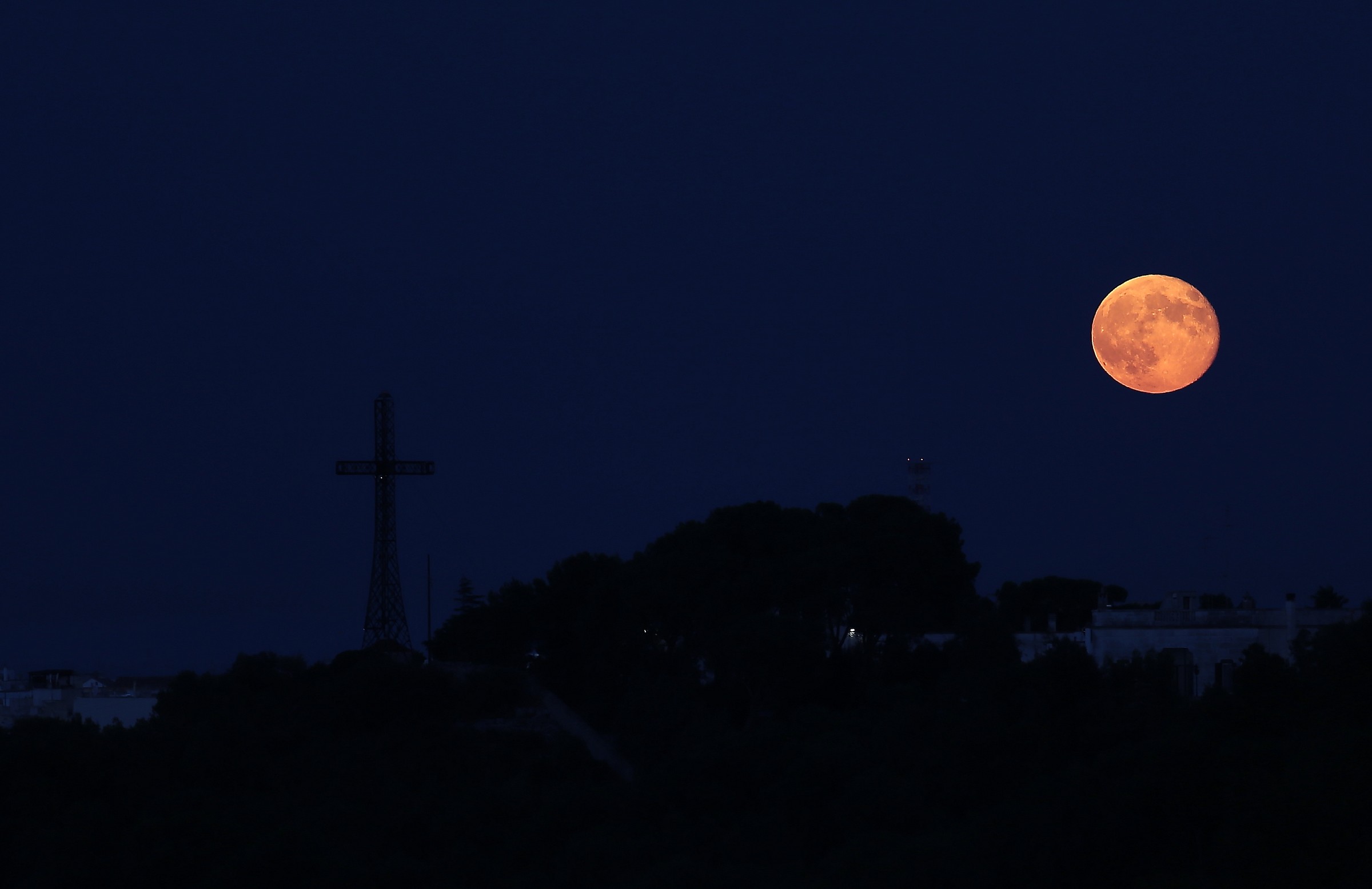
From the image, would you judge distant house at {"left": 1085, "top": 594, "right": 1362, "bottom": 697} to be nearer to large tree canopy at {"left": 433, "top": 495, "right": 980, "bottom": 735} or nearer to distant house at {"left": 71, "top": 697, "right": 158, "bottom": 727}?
large tree canopy at {"left": 433, "top": 495, "right": 980, "bottom": 735}

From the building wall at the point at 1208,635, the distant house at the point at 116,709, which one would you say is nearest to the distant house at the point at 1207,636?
the building wall at the point at 1208,635

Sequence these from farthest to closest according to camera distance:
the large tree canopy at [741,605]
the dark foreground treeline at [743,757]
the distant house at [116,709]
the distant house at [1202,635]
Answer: the distant house at [116,709] < the large tree canopy at [741,605] < the distant house at [1202,635] < the dark foreground treeline at [743,757]

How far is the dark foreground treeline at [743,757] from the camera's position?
27.5m

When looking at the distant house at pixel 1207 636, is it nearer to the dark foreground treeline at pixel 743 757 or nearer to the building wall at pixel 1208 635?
the building wall at pixel 1208 635

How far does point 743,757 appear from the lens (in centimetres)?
3641

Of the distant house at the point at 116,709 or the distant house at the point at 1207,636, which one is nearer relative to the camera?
the distant house at the point at 1207,636

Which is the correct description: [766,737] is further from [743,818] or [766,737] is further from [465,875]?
[465,875]

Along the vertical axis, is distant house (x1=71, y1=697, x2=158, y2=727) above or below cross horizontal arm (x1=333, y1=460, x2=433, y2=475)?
below

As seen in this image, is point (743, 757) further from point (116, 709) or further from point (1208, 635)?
point (116, 709)

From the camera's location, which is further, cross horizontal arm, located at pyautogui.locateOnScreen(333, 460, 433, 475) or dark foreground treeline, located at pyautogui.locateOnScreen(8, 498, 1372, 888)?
cross horizontal arm, located at pyautogui.locateOnScreen(333, 460, 433, 475)

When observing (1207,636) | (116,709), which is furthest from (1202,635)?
(116,709)

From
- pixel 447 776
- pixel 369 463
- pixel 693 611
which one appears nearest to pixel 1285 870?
pixel 447 776

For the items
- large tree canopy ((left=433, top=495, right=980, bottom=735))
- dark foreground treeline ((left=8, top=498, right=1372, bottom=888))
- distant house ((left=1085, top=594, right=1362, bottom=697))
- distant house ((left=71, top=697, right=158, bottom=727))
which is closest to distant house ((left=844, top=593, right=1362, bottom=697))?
distant house ((left=1085, top=594, right=1362, bottom=697))

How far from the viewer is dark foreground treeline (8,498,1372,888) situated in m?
27.5
